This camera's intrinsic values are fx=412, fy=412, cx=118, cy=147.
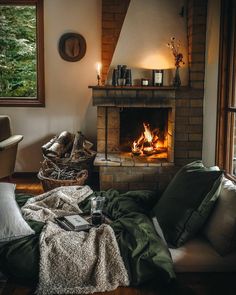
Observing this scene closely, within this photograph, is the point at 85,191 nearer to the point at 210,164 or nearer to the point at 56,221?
the point at 56,221

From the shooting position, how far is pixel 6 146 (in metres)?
4.45

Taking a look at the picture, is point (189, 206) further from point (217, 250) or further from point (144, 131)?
point (144, 131)

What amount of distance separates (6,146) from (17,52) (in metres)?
1.42

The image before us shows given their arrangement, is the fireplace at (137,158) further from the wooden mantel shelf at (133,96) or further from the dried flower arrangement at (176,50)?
the dried flower arrangement at (176,50)

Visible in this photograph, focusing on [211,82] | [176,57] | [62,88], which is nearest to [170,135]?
[211,82]

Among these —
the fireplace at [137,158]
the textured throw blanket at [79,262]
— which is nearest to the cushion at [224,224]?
the textured throw blanket at [79,262]

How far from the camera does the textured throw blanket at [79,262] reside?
2303mm

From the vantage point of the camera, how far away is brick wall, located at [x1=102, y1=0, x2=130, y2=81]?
4.91m

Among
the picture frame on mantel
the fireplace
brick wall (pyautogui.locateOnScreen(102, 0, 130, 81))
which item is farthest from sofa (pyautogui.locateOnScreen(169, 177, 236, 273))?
brick wall (pyautogui.locateOnScreen(102, 0, 130, 81))

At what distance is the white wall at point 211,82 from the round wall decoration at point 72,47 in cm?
168

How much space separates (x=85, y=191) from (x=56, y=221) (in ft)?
2.09

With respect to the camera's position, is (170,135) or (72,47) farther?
(72,47)

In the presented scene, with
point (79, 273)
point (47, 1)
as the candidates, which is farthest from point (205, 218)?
point (47, 1)

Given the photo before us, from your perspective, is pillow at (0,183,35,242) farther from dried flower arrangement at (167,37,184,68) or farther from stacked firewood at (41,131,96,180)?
dried flower arrangement at (167,37,184,68)
